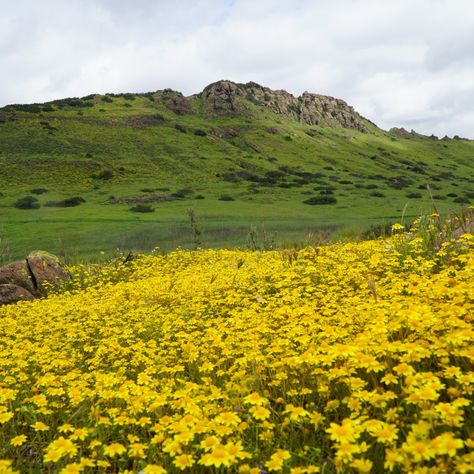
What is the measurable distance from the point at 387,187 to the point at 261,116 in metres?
68.1

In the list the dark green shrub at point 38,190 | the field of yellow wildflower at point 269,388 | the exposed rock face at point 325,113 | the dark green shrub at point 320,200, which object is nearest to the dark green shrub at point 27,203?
the dark green shrub at point 38,190

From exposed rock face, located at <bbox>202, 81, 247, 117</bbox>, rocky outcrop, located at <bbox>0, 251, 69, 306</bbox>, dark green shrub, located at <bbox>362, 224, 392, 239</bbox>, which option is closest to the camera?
rocky outcrop, located at <bbox>0, 251, 69, 306</bbox>

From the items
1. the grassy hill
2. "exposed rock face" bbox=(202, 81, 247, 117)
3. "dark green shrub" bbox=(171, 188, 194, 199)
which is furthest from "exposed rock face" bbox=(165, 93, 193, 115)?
"dark green shrub" bbox=(171, 188, 194, 199)

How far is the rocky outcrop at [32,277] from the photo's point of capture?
13900 mm

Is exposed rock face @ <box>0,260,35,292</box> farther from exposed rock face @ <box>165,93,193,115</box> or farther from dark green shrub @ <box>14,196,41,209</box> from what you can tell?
exposed rock face @ <box>165,93,193,115</box>

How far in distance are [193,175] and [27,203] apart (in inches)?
1042

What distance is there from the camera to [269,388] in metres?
4.73

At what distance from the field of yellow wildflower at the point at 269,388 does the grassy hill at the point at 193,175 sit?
575 centimetres

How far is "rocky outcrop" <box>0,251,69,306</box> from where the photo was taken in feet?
45.6

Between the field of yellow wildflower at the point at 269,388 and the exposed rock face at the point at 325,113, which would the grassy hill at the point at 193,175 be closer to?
the field of yellow wildflower at the point at 269,388

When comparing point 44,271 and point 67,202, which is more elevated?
point 67,202

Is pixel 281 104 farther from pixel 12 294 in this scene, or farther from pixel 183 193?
pixel 12 294

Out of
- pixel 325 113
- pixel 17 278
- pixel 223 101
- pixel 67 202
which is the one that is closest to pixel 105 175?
pixel 67 202

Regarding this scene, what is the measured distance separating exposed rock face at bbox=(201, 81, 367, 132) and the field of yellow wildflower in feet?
Result: 397
